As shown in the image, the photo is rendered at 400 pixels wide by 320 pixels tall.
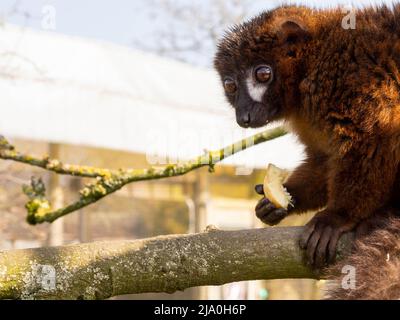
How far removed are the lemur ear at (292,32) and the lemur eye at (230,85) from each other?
0.52 m

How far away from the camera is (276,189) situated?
17.9 feet

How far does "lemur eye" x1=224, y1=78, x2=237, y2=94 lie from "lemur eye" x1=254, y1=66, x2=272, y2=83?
9.1 inches

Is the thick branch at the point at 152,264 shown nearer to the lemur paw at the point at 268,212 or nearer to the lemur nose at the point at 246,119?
the lemur paw at the point at 268,212

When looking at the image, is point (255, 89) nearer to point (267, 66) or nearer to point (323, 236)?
point (267, 66)

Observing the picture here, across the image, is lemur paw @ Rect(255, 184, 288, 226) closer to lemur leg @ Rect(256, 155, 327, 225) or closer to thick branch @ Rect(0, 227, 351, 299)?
lemur leg @ Rect(256, 155, 327, 225)

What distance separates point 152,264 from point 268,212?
1405mm

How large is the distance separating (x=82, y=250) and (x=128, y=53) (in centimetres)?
892

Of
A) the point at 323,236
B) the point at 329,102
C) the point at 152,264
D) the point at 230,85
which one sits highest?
the point at 230,85

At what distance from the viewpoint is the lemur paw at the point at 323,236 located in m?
4.29

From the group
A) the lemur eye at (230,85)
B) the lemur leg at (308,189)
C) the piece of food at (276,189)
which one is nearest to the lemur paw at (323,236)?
the piece of food at (276,189)

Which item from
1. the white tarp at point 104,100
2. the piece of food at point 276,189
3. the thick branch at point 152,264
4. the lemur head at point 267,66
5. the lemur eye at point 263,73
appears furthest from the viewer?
the white tarp at point 104,100

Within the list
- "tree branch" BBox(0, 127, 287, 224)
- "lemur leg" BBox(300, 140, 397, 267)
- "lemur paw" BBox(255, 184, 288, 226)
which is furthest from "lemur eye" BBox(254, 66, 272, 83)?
"lemur leg" BBox(300, 140, 397, 267)

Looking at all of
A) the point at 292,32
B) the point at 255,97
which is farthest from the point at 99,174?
the point at 292,32

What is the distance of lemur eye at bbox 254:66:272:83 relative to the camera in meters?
5.55
